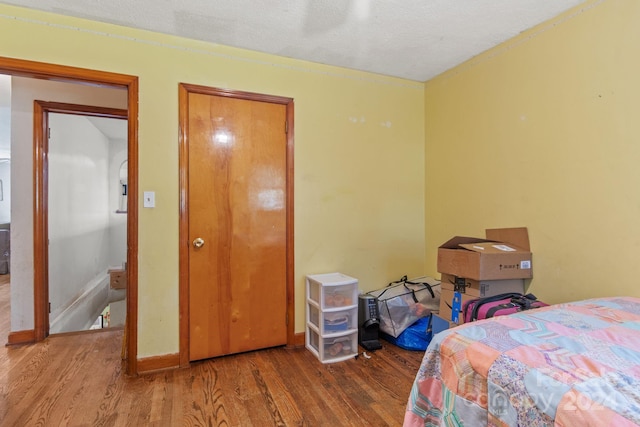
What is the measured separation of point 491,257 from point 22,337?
11.5 ft

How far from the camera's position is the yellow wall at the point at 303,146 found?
81.4 inches

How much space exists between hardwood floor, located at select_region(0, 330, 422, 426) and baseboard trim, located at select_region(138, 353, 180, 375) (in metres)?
0.05

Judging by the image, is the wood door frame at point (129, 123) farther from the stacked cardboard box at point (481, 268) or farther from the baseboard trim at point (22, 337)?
the stacked cardboard box at point (481, 268)

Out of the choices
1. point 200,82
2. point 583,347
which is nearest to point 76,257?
point 200,82

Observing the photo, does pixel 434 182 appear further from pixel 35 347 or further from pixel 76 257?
pixel 76 257

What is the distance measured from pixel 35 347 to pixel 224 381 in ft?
5.49

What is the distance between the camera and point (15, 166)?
8.61 ft

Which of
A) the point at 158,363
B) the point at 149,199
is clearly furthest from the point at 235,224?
the point at 158,363

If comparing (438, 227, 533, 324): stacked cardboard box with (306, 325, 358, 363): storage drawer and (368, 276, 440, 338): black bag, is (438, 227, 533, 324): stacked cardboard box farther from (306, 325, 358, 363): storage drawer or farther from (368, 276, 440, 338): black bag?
(306, 325, 358, 363): storage drawer

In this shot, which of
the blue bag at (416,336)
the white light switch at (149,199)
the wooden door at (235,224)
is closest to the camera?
the white light switch at (149,199)

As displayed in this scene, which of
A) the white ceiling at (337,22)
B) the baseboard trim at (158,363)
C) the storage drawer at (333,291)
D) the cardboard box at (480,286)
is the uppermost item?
the white ceiling at (337,22)

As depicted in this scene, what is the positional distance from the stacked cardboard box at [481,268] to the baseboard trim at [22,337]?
3.16 metres

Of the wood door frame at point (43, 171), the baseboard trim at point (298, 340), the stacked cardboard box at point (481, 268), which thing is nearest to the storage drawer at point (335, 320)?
the baseboard trim at point (298, 340)

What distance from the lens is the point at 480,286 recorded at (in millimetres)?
1927
